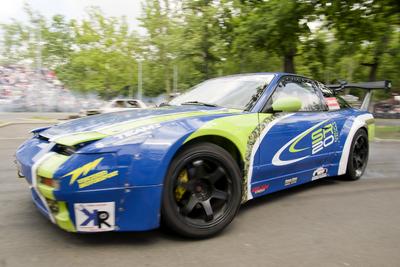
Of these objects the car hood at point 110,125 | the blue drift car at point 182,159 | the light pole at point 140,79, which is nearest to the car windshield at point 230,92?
the blue drift car at point 182,159

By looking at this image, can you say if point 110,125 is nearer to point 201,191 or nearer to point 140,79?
point 201,191

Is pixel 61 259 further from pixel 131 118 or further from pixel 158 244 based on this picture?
pixel 131 118

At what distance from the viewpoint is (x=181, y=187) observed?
292cm

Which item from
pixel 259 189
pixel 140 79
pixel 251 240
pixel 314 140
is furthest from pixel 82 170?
pixel 140 79

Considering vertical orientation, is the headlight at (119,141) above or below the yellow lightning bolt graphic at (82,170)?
above

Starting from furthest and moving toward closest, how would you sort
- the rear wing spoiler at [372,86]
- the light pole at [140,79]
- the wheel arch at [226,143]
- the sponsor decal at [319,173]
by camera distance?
the light pole at [140,79] → the rear wing spoiler at [372,86] → the sponsor decal at [319,173] → the wheel arch at [226,143]

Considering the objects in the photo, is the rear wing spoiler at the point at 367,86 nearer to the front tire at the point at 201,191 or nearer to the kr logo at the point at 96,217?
the front tire at the point at 201,191

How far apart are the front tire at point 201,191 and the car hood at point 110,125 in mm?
366

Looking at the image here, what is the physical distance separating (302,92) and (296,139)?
76 cm

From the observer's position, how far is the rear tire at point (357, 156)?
4910 mm

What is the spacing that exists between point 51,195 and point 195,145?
3.57 feet

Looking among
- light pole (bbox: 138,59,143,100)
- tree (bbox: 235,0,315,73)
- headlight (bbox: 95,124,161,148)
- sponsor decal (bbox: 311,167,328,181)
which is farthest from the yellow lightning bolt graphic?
light pole (bbox: 138,59,143,100)

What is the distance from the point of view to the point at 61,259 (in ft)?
8.21

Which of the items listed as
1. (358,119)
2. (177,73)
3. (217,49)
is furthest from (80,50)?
(358,119)
